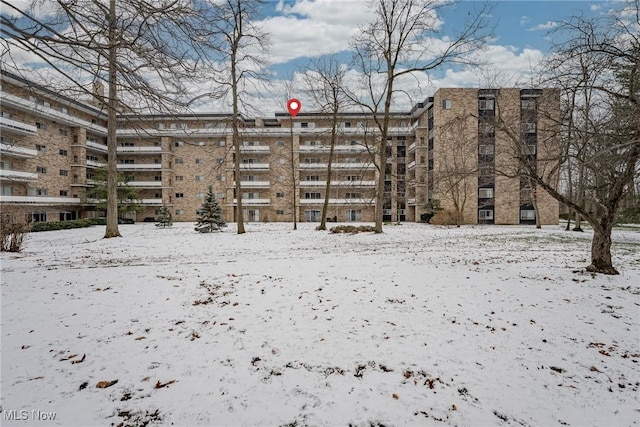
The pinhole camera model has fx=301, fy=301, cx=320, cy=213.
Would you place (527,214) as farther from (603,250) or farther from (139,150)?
→ (139,150)

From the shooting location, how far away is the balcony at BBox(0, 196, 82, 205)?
94.0ft

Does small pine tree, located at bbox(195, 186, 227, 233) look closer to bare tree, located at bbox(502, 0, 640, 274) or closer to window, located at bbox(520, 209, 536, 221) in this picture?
bare tree, located at bbox(502, 0, 640, 274)

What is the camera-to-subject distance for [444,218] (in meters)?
32.7

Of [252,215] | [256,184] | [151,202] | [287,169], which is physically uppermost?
[287,169]

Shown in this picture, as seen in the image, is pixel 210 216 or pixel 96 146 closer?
pixel 210 216

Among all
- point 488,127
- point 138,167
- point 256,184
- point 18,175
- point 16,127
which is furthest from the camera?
point 256,184

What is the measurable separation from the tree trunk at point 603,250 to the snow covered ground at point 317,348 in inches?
32.6

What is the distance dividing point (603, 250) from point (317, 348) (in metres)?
9.26

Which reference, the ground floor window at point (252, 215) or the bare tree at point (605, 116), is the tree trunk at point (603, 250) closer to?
the bare tree at point (605, 116)

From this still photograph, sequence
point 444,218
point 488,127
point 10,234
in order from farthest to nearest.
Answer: point 444,218
point 10,234
point 488,127

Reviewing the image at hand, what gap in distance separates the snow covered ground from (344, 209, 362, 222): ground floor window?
3718 centimetres

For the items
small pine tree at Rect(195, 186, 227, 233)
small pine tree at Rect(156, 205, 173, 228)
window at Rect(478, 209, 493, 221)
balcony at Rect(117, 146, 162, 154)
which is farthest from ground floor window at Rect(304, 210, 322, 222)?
small pine tree at Rect(195, 186, 227, 233)

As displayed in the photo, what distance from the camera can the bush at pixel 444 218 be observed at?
32594 mm

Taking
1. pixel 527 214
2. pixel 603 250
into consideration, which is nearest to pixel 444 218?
pixel 527 214
